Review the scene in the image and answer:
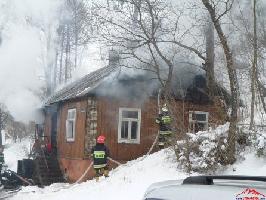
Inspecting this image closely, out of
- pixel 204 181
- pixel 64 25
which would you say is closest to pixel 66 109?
pixel 64 25

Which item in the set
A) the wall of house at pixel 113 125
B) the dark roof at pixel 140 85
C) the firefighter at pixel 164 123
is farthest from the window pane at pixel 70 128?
the firefighter at pixel 164 123

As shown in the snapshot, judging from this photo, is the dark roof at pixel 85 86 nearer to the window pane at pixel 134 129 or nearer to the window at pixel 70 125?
the window at pixel 70 125

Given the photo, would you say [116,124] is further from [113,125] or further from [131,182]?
[131,182]

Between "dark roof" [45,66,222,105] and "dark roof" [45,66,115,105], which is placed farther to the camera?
"dark roof" [45,66,115,105]

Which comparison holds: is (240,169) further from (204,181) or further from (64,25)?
(64,25)

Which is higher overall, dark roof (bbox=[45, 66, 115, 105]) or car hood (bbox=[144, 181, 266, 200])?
dark roof (bbox=[45, 66, 115, 105])

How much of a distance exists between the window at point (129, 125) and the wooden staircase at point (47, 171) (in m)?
3.81

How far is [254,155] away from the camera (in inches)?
431

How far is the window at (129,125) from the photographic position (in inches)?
717

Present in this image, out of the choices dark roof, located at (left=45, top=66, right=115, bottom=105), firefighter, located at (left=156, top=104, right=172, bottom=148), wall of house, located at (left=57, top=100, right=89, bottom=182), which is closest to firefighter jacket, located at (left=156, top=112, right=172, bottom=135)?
firefighter, located at (left=156, top=104, right=172, bottom=148)

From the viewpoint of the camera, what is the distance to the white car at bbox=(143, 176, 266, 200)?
2721mm

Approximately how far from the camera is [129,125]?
59.9 feet
